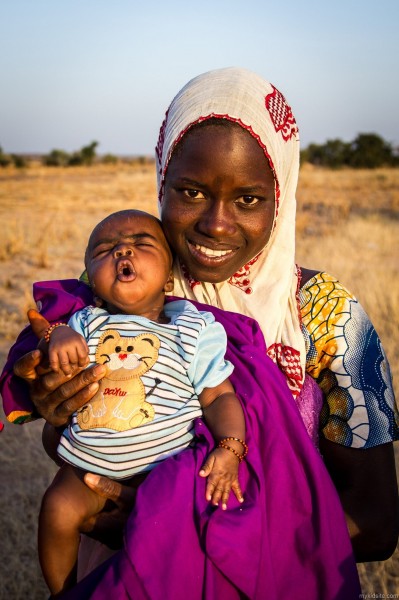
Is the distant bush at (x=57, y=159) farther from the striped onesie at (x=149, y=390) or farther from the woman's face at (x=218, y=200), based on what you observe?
the striped onesie at (x=149, y=390)

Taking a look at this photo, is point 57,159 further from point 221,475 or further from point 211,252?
point 221,475

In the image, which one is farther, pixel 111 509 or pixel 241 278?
pixel 241 278

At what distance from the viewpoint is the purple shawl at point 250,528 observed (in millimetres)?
1528

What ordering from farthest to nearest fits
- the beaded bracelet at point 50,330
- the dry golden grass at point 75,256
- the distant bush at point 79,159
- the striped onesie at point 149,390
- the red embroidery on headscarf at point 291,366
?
the distant bush at point 79,159, the dry golden grass at point 75,256, the red embroidery on headscarf at point 291,366, the beaded bracelet at point 50,330, the striped onesie at point 149,390

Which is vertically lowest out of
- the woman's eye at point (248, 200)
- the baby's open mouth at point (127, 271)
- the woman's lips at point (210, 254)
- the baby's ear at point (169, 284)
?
the baby's ear at point (169, 284)

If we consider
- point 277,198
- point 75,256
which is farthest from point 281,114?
point 75,256

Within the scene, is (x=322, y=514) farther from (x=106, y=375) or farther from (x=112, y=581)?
(x=106, y=375)

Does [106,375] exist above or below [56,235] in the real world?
above

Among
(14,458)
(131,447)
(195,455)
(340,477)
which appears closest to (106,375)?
(131,447)

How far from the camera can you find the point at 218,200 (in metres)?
2.01

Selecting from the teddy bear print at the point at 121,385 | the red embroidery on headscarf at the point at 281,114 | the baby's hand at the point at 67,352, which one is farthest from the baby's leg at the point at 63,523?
the red embroidery on headscarf at the point at 281,114

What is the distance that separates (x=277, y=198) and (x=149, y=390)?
0.85 m

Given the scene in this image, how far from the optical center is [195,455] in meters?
1.70

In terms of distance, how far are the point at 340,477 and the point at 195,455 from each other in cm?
70
